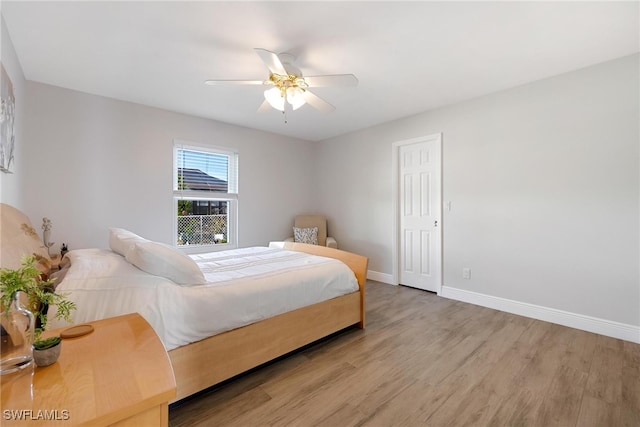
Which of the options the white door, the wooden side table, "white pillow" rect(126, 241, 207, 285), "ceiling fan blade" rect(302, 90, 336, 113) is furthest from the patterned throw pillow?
the wooden side table

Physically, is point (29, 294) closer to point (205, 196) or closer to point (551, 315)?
point (205, 196)

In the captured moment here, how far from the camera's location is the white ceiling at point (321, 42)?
71.7 inches

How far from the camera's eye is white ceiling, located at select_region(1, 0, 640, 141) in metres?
1.82

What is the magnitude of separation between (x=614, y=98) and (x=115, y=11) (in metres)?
4.14

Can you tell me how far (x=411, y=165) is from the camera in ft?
12.9

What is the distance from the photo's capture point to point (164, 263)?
1.60 metres

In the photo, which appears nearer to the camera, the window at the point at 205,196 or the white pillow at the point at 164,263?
the white pillow at the point at 164,263

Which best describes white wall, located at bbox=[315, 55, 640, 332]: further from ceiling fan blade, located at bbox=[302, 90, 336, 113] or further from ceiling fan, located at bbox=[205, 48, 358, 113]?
ceiling fan, located at bbox=[205, 48, 358, 113]

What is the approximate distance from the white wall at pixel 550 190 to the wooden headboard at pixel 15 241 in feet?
12.8

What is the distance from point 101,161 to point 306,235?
9.79 ft

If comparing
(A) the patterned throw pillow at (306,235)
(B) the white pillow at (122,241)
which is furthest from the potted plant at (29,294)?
(A) the patterned throw pillow at (306,235)

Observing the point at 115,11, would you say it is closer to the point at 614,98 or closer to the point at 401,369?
the point at 401,369

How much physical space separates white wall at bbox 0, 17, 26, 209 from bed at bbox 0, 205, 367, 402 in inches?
14.2

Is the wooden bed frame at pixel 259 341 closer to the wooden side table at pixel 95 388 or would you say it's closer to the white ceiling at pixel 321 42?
the wooden side table at pixel 95 388
